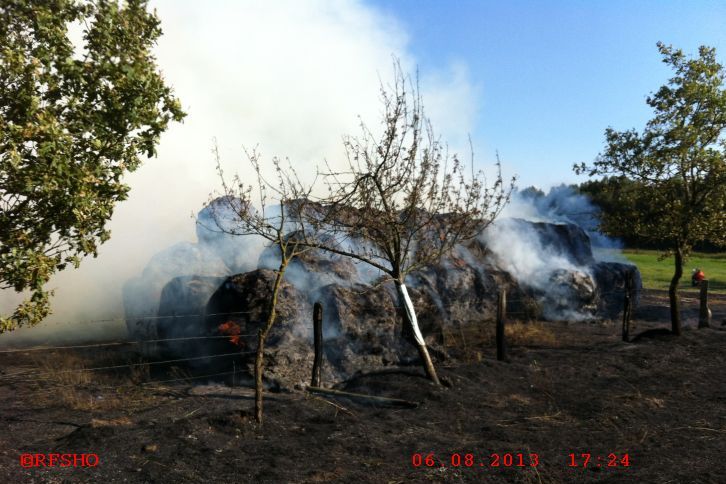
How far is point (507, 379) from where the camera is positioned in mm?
10266

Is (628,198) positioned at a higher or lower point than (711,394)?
higher

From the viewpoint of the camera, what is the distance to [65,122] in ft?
19.7

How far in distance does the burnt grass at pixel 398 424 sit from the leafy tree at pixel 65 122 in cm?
218

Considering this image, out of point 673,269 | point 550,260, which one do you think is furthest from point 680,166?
point 673,269

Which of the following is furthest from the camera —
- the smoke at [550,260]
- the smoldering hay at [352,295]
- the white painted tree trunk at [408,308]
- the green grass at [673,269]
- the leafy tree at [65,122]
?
the green grass at [673,269]

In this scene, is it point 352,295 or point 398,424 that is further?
point 352,295

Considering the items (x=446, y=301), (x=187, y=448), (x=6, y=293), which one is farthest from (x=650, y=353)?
(x=6, y=293)

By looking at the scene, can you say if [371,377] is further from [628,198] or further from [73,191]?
[628,198]

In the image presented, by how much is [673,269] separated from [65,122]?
39.8 m

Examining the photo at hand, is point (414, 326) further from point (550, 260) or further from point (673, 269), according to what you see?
point (673, 269)

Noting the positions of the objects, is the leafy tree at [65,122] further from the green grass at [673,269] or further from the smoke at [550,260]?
the green grass at [673,269]

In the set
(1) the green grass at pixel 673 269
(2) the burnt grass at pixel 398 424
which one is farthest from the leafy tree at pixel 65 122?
(1) the green grass at pixel 673 269

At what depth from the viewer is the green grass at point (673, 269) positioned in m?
29.8

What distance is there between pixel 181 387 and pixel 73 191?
5276 millimetres
